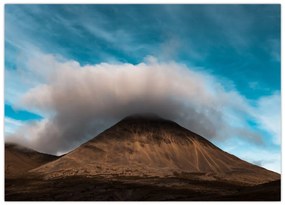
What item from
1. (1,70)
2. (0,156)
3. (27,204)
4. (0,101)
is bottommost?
(27,204)

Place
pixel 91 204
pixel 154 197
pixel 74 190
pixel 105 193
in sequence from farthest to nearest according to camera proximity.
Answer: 1. pixel 74 190
2. pixel 105 193
3. pixel 154 197
4. pixel 91 204

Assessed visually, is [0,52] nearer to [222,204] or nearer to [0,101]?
[0,101]

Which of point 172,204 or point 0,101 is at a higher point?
point 0,101

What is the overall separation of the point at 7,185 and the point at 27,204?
471ft

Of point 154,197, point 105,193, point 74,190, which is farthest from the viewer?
point 74,190

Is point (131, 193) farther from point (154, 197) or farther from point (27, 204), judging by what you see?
point (27, 204)

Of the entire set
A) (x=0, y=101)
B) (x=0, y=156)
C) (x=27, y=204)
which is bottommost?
(x=27, y=204)

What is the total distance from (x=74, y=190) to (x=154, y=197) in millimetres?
39388

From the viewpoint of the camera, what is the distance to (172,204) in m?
30.6

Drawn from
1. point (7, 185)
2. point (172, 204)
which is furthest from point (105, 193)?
point (172, 204)

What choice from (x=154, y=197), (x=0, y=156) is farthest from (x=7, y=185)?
(x=0, y=156)

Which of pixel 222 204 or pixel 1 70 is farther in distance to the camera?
pixel 1 70

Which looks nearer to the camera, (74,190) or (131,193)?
(131,193)

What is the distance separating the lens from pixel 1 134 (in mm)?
29969
